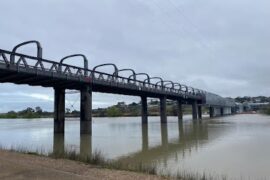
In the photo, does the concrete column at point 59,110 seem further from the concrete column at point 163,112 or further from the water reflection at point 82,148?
the concrete column at point 163,112

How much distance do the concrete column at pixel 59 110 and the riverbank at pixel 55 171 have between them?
34712mm

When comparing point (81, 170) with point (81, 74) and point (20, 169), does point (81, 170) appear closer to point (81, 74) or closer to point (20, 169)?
point (20, 169)

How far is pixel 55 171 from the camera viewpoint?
1209 cm

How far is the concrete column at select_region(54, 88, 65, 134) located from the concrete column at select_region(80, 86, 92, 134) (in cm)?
288

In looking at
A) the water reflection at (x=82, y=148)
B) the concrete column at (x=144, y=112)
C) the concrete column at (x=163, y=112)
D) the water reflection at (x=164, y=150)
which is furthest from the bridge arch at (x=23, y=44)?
the concrete column at (x=163, y=112)

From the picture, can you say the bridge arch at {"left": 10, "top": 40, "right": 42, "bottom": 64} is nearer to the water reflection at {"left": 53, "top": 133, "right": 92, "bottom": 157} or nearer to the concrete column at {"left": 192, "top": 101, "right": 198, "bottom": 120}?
the water reflection at {"left": 53, "top": 133, "right": 92, "bottom": 157}

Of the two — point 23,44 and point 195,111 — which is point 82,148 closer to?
point 23,44

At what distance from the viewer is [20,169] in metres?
12.5

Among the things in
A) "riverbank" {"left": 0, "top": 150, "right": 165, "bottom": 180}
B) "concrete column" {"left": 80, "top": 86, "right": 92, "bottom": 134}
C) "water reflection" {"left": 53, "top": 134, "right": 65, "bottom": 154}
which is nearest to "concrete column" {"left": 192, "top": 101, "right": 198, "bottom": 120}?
"concrete column" {"left": 80, "top": 86, "right": 92, "bottom": 134}

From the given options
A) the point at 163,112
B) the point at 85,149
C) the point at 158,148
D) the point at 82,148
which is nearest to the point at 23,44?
the point at 82,148

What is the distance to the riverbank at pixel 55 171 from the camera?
37.1ft

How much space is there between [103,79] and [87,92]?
4.88 metres

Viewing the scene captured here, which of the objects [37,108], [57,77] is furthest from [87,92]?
[37,108]

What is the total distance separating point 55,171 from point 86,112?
36946 millimetres
